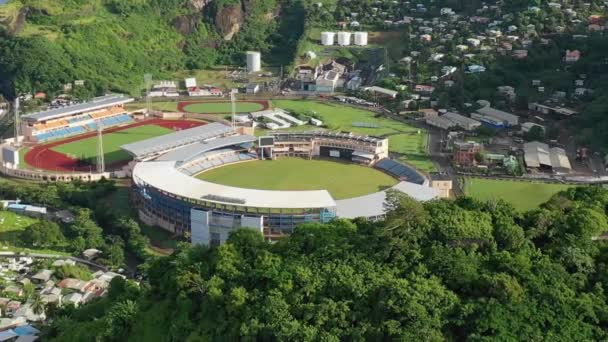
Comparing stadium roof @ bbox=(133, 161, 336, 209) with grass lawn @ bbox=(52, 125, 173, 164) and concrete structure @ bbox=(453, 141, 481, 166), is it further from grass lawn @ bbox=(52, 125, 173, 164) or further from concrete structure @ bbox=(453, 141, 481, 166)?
concrete structure @ bbox=(453, 141, 481, 166)

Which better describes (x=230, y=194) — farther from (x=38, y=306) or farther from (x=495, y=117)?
(x=495, y=117)

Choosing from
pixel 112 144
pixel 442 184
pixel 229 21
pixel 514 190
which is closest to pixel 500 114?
pixel 514 190

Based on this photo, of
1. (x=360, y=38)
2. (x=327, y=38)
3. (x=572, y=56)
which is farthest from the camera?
(x=327, y=38)

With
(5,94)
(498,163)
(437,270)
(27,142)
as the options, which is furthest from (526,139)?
(5,94)

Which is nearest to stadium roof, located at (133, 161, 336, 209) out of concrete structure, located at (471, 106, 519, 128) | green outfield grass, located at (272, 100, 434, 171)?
green outfield grass, located at (272, 100, 434, 171)

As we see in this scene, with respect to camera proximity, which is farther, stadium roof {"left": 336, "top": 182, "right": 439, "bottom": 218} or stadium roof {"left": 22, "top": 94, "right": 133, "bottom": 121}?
stadium roof {"left": 22, "top": 94, "right": 133, "bottom": 121}

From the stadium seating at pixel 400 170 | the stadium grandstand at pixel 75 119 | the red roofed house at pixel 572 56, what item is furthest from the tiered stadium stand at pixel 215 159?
the red roofed house at pixel 572 56
